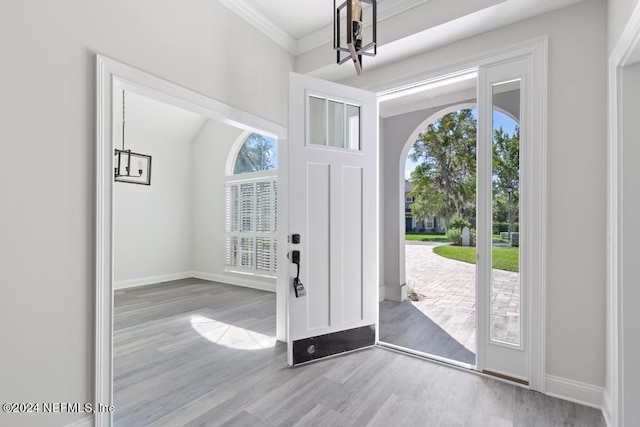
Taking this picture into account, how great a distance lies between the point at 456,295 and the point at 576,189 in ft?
10.2

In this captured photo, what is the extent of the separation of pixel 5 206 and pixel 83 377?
973 millimetres

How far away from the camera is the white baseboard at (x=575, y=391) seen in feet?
6.38

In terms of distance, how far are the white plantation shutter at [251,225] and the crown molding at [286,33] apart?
261cm

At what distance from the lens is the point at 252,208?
5730mm

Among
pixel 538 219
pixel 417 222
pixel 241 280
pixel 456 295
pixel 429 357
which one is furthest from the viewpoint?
pixel 417 222

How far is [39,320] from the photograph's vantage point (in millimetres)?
1524

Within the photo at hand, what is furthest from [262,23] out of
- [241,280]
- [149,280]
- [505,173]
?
[149,280]

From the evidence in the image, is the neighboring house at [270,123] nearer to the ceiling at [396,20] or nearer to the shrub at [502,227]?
the ceiling at [396,20]

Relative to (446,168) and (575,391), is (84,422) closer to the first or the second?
(575,391)

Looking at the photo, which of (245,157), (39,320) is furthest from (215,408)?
(245,157)

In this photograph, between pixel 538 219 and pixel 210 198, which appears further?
pixel 210 198

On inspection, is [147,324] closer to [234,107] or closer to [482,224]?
[234,107]

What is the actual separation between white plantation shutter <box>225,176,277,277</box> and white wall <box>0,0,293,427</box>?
3.69 meters

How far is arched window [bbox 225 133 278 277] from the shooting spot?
18.0 feet
